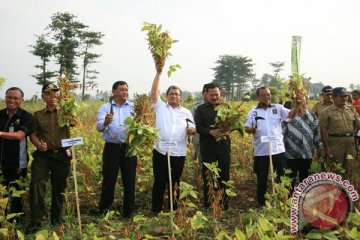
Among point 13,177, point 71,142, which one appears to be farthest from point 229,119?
point 13,177

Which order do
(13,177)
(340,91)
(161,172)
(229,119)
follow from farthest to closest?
(340,91)
(161,172)
(229,119)
(13,177)

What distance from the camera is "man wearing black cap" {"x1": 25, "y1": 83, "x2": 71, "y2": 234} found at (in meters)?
3.65

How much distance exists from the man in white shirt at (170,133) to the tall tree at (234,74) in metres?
59.0

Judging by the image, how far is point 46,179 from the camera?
12.3 feet

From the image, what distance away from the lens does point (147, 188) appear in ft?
17.1

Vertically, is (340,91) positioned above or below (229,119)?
above

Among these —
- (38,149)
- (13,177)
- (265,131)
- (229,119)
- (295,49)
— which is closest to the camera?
(38,149)

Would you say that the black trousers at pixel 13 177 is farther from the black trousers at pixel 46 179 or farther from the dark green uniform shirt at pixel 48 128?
the dark green uniform shirt at pixel 48 128

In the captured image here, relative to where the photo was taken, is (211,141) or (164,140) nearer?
(164,140)

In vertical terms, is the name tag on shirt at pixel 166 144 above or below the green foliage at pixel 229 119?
below

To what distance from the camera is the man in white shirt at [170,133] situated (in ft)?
13.6

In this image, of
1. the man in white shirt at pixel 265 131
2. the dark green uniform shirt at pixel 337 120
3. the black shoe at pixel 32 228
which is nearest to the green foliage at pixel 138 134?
the black shoe at pixel 32 228

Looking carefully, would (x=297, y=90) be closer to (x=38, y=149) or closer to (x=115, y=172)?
(x=115, y=172)

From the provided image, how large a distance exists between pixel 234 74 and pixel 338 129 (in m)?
59.7
